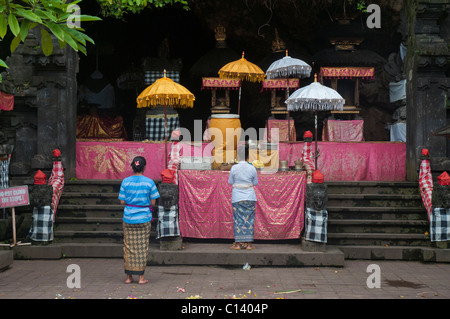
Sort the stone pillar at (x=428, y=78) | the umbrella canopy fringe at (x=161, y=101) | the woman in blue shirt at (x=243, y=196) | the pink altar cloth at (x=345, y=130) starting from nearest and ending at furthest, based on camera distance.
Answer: the woman in blue shirt at (x=243, y=196), the umbrella canopy fringe at (x=161, y=101), the stone pillar at (x=428, y=78), the pink altar cloth at (x=345, y=130)

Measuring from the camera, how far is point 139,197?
22.2ft

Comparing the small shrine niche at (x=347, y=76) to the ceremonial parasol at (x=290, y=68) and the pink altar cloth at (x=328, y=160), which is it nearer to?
the ceremonial parasol at (x=290, y=68)

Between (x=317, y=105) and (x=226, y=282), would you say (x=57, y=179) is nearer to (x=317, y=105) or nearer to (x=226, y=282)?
(x=226, y=282)

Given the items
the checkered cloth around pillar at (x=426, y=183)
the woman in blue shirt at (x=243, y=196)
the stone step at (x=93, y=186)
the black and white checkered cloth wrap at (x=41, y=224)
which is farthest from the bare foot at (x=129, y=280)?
the checkered cloth around pillar at (x=426, y=183)

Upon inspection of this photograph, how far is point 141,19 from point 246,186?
1167 centimetres

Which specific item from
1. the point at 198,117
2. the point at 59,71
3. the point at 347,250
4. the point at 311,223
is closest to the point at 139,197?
the point at 311,223

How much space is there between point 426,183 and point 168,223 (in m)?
5.21

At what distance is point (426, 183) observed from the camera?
9.48m

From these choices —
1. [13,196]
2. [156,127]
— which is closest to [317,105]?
[156,127]

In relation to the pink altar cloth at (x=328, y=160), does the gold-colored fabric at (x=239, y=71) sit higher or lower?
higher

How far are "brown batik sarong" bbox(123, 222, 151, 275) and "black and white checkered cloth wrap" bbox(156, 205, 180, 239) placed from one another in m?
1.55

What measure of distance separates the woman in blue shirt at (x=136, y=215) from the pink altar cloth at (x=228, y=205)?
89.3 inches

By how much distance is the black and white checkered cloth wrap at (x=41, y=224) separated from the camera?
870 cm

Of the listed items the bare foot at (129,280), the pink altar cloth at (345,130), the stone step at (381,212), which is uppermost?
the pink altar cloth at (345,130)
